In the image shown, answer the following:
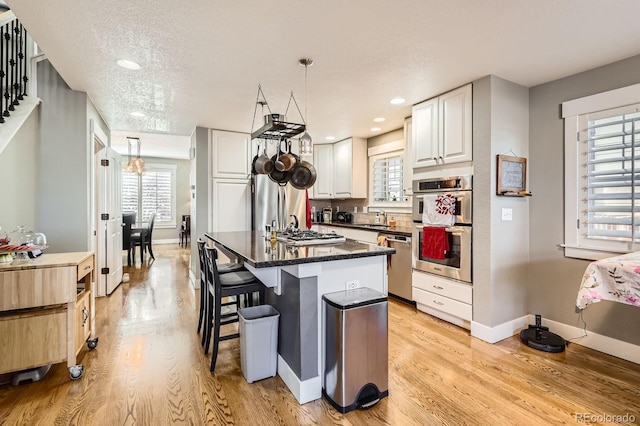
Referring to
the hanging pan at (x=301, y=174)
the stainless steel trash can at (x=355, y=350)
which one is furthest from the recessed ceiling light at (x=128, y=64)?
the stainless steel trash can at (x=355, y=350)

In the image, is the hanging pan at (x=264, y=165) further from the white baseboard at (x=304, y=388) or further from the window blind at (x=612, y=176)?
the window blind at (x=612, y=176)

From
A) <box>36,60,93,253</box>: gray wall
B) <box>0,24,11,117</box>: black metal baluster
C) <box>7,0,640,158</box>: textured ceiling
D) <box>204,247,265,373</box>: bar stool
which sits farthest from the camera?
<box>36,60,93,253</box>: gray wall

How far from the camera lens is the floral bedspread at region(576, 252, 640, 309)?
69.1 inches

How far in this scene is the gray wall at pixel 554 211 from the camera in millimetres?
2592

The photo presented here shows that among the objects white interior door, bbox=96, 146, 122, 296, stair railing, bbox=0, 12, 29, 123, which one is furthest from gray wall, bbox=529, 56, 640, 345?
white interior door, bbox=96, 146, 122, 296

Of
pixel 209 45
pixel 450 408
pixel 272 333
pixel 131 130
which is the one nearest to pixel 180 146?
pixel 131 130

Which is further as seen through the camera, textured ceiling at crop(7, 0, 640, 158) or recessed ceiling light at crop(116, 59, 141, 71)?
recessed ceiling light at crop(116, 59, 141, 71)

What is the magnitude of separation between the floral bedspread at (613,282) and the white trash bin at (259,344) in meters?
1.97

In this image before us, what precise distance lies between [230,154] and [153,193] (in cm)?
517

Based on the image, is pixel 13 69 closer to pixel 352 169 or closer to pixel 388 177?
pixel 352 169

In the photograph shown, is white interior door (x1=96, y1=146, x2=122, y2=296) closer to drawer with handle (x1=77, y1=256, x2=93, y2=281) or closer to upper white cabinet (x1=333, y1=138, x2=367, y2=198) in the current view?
drawer with handle (x1=77, y1=256, x2=93, y2=281)

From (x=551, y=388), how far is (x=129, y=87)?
4.33m

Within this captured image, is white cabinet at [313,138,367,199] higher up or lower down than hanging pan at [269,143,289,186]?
higher up

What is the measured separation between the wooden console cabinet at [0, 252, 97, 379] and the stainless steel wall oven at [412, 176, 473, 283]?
10.2 feet
